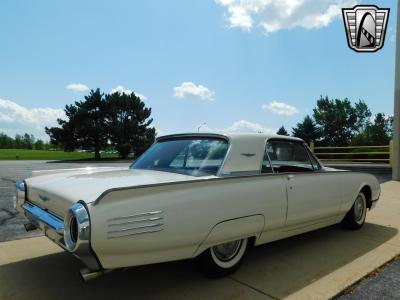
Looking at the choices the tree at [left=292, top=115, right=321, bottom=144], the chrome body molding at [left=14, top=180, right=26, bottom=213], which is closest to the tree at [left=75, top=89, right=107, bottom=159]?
the tree at [left=292, top=115, right=321, bottom=144]

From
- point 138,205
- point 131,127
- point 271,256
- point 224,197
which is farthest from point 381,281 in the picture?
point 131,127

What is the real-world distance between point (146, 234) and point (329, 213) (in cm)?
258

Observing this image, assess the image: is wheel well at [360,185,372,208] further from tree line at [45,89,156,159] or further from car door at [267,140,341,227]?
tree line at [45,89,156,159]

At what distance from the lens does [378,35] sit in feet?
35.8

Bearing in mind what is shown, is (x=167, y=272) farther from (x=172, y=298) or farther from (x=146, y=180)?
(x=146, y=180)

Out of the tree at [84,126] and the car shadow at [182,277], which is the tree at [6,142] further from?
the car shadow at [182,277]

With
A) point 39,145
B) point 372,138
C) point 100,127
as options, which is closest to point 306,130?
point 372,138

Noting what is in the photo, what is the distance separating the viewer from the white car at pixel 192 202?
2.37 metres

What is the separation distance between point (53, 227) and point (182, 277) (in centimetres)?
122

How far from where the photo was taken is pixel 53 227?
2.71m

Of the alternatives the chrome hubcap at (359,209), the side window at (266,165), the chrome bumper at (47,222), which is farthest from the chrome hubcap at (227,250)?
the chrome hubcap at (359,209)

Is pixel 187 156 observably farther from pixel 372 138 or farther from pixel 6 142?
pixel 6 142

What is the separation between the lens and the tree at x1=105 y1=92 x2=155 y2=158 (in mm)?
44781

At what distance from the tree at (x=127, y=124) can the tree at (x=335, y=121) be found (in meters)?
42.0
